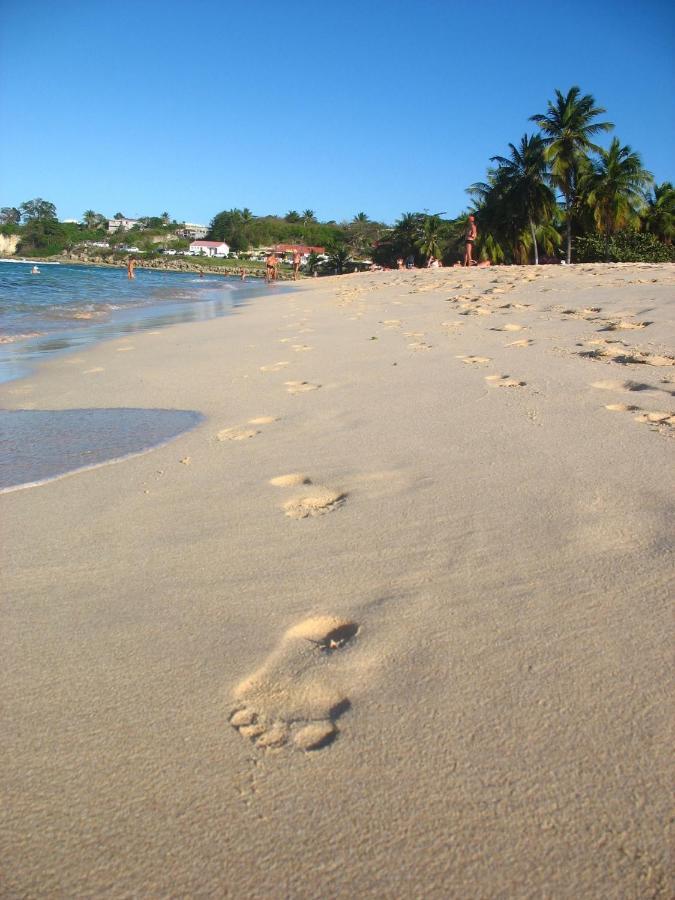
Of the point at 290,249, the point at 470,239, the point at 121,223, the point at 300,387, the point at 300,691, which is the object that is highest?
the point at 121,223

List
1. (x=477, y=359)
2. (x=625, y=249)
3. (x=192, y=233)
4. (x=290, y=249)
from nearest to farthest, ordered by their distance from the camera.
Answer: (x=477, y=359)
(x=625, y=249)
(x=290, y=249)
(x=192, y=233)

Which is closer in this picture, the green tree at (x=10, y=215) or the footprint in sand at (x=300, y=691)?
the footprint in sand at (x=300, y=691)

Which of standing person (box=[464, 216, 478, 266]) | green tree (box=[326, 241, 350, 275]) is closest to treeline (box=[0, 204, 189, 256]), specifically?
green tree (box=[326, 241, 350, 275])

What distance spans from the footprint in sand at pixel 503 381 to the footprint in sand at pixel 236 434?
1.38m

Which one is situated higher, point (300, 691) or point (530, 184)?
point (530, 184)

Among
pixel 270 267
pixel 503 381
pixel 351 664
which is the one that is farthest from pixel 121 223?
pixel 351 664

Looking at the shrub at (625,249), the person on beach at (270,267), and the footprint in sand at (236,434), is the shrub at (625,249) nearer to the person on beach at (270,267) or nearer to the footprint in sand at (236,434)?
the person on beach at (270,267)

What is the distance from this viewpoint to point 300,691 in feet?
4.05

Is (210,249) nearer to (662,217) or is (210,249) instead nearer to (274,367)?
(662,217)

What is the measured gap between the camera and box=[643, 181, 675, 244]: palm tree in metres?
30.2

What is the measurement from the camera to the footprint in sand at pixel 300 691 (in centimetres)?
112

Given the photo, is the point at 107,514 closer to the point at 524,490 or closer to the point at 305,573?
the point at 305,573

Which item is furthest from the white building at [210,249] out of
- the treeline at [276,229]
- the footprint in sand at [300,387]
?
the footprint in sand at [300,387]

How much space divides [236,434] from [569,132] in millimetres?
30852
